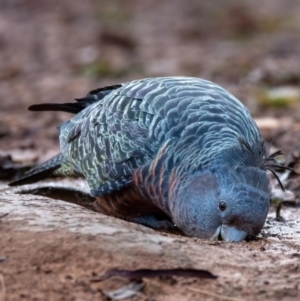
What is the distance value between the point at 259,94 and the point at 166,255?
883 cm

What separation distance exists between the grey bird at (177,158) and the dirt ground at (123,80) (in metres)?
0.37

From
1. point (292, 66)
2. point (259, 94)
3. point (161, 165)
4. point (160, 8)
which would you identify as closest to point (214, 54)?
point (292, 66)

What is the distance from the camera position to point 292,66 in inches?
608

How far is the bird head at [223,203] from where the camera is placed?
5.52 m

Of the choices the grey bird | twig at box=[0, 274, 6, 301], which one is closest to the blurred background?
the grey bird

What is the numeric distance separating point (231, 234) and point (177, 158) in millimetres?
836

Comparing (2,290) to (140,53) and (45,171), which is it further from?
(140,53)

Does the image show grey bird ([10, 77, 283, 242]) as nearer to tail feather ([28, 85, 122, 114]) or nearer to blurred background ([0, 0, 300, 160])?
tail feather ([28, 85, 122, 114])

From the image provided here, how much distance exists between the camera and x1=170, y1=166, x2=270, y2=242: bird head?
552cm

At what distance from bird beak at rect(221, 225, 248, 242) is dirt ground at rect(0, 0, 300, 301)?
9 cm

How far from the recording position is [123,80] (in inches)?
560

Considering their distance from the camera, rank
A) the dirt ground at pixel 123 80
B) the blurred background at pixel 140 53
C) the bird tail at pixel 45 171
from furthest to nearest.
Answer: the blurred background at pixel 140 53
the bird tail at pixel 45 171
the dirt ground at pixel 123 80

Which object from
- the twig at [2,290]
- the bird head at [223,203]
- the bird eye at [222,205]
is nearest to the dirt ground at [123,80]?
the twig at [2,290]

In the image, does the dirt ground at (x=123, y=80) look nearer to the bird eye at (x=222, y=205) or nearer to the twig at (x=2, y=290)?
the twig at (x=2, y=290)
